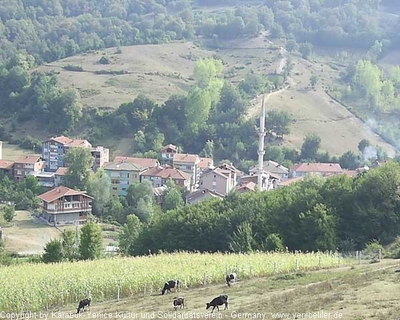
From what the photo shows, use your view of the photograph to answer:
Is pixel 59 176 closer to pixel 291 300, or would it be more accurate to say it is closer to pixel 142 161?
pixel 142 161

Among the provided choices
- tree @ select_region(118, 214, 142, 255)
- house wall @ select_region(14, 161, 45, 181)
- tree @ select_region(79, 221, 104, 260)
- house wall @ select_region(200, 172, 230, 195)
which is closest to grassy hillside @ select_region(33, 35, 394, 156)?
house wall @ select_region(14, 161, 45, 181)

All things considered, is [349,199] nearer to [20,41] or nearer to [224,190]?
[224,190]

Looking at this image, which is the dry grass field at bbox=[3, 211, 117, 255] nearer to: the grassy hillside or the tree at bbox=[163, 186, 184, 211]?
the tree at bbox=[163, 186, 184, 211]

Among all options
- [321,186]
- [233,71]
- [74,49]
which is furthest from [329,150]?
[74,49]

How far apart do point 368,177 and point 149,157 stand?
38.8 meters

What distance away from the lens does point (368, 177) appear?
30.4m

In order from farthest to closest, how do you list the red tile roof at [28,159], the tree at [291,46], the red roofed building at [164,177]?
the tree at [291,46], the red tile roof at [28,159], the red roofed building at [164,177]

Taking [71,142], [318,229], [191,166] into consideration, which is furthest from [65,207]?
[318,229]

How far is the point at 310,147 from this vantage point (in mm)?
70750

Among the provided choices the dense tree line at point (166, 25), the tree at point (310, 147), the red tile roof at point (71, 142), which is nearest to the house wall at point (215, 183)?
the red tile roof at point (71, 142)

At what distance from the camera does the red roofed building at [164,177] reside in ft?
199

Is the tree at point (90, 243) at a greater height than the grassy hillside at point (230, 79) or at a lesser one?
greater

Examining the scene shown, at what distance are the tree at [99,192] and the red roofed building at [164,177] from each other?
4.35 metres

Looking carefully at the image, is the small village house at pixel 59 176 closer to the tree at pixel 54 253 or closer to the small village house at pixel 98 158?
the small village house at pixel 98 158
